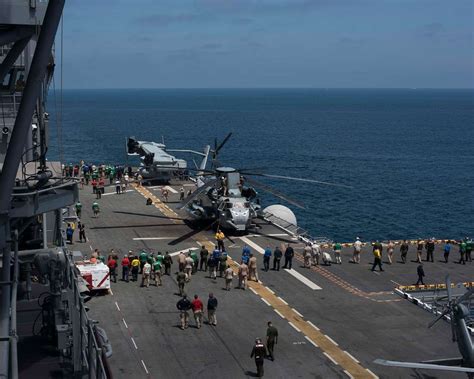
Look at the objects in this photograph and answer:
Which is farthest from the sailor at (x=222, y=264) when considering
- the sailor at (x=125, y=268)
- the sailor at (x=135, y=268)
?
the sailor at (x=125, y=268)

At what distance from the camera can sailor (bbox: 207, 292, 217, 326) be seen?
85.6 ft

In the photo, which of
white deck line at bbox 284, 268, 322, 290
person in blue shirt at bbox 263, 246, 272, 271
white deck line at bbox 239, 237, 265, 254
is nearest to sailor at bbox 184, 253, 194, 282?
person in blue shirt at bbox 263, 246, 272, 271

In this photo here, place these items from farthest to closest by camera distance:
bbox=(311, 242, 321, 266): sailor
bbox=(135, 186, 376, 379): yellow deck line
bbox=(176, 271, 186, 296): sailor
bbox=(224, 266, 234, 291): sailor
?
bbox=(311, 242, 321, 266): sailor
bbox=(224, 266, 234, 291): sailor
bbox=(176, 271, 186, 296): sailor
bbox=(135, 186, 376, 379): yellow deck line

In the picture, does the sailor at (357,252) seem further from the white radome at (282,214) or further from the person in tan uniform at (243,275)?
the white radome at (282,214)

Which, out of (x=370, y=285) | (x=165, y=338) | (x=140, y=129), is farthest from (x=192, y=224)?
(x=140, y=129)

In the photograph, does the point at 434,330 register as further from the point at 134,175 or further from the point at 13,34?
the point at 134,175

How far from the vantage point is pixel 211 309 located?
85.9 feet

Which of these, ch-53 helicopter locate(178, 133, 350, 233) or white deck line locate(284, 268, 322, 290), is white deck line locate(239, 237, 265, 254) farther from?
white deck line locate(284, 268, 322, 290)

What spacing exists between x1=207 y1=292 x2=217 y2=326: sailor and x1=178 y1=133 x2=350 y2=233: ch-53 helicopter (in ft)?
44.6

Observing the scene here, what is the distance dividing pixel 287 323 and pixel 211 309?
10.1 feet

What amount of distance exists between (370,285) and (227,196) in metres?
12.3

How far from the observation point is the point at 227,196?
1642 inches

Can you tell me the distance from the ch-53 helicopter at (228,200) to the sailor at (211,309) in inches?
535

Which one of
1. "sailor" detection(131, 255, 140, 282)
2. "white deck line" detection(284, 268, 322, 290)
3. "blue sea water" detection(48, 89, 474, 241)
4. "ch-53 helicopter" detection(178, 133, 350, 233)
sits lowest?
"blue sea water" detection(48, 89, 474, 241)
